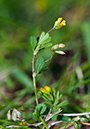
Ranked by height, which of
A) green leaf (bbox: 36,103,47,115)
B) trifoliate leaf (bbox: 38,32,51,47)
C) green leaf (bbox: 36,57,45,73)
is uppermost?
trifoliate leaf (bbox: 38,32,51,47)

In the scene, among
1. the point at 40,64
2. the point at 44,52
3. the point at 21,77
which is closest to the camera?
the point at 40,64

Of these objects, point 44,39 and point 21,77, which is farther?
point 21,77

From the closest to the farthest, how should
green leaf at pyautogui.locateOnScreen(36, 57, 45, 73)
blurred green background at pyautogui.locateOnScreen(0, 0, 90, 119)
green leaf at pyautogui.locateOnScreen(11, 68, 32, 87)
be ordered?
1. green leaf at pyautogui.locateOnScreen(36, 57, 45, 73)
2. blurred green background at pyautogui.locateOnScreen(0, 0, 90, 119)
3. green leaf at pyautogui.locateOnScreen(11, 68, 32, 87)

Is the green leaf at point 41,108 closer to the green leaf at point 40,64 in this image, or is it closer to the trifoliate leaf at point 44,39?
the green leaf at point 40,64

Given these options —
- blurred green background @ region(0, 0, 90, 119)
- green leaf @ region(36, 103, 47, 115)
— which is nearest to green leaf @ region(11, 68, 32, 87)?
blurred green background @ region(0, 0, 90, 119)

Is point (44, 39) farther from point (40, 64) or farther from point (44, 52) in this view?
point (44, 52)

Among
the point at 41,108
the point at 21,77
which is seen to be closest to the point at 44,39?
the point at 41,108

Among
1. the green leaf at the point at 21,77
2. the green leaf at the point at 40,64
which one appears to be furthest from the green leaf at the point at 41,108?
the green leaf at the point at 21,77

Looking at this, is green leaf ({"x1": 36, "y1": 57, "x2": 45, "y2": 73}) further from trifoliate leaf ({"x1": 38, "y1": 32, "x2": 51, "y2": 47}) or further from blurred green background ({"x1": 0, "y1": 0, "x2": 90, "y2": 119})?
blurred green background ({"x1": 0, "y1": 0, "x2": 90, "y2": 119})

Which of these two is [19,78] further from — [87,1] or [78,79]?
[87,1]
